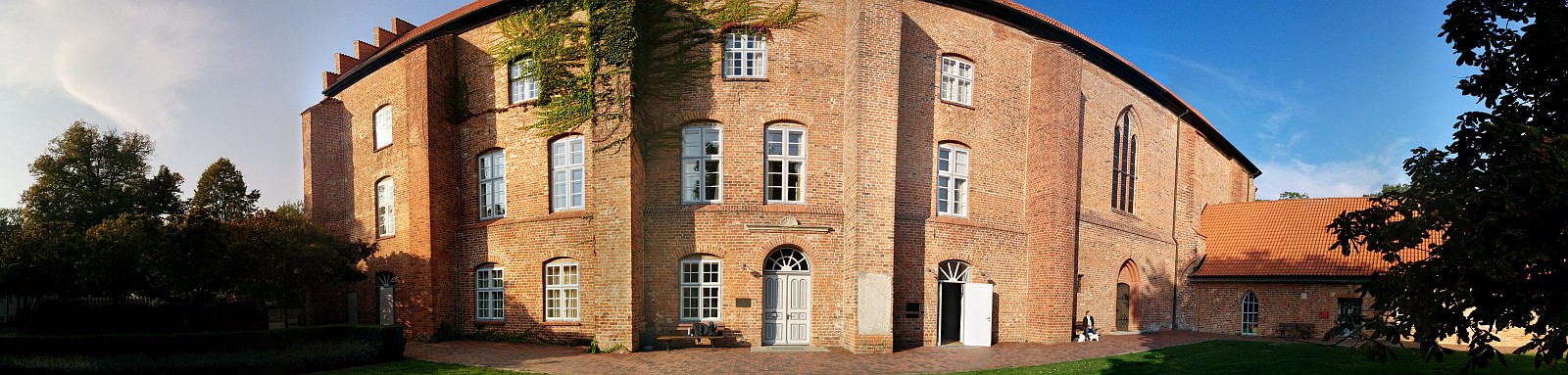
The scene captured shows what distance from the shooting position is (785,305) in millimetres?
15930

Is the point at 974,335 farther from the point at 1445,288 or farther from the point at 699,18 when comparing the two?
the point at 1445,288

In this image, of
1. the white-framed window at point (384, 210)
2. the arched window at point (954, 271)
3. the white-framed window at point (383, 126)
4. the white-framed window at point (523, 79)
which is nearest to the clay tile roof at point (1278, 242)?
the arched window at point (954, 271)

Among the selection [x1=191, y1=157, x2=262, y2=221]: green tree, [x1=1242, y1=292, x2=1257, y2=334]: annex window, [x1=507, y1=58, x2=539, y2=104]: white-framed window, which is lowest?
[x1=1242, y1=292, x2=1257, y2=334]: annex window

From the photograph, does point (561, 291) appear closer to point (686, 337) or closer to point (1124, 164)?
point (686, 337)

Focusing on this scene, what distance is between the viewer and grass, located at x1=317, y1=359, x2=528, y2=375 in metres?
12.4

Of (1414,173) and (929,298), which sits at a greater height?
(1414,173)

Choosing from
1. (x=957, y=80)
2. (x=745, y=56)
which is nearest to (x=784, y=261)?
(x=745, y=56)

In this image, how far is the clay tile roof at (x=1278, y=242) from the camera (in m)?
21.7

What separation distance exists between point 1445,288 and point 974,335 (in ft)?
36.7

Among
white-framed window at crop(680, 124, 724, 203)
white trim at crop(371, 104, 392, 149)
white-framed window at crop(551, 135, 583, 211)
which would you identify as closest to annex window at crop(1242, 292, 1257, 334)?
white-framed window at crop(680, 124, 724, 203)

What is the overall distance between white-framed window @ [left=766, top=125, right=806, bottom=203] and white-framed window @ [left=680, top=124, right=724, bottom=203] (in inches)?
43.2

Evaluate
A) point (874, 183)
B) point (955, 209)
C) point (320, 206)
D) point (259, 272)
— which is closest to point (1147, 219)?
point (955, 209)

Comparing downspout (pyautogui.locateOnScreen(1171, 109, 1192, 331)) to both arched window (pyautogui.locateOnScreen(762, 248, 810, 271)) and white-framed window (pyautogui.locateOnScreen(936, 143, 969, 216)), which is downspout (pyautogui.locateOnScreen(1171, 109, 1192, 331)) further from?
arched window (pyautogui.locateOnScreen(762, 248, 810, 271))

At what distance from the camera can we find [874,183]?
15.3 m
